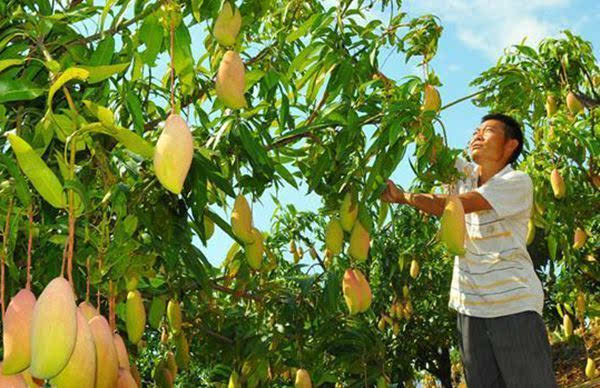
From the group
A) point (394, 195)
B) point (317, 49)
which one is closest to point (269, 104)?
point (317, 49)

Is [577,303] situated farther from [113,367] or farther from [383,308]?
[113,367]

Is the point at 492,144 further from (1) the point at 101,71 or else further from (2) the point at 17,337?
(2) the point at 17,337

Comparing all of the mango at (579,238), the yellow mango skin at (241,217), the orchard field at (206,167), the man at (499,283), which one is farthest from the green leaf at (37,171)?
the mango at (579,238)

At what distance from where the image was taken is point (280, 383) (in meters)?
2.92

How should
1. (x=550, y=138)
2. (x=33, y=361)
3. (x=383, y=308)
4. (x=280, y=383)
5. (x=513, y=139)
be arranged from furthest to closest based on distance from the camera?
(x=383, y=308) < (x=550, y=138) < (x=280, y=383) < (x=513, y=139) < (x=33, y=361)

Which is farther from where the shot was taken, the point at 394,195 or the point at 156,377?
the point at 156,377

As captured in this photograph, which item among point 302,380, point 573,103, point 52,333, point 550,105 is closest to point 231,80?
point 52,333

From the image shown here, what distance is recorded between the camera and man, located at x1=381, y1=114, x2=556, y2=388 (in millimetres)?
2178

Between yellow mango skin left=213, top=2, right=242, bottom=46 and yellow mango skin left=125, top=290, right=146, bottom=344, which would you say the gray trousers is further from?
yellow mango skin left=213, top=2, right=242, bottom=46

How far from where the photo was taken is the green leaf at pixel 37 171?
882 mm

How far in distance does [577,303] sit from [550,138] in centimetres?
154

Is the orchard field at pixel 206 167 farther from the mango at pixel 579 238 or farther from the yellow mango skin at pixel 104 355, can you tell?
the mango at pixel 579 238

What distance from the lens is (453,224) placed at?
1.56 metres

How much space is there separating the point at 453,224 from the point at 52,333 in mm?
981
